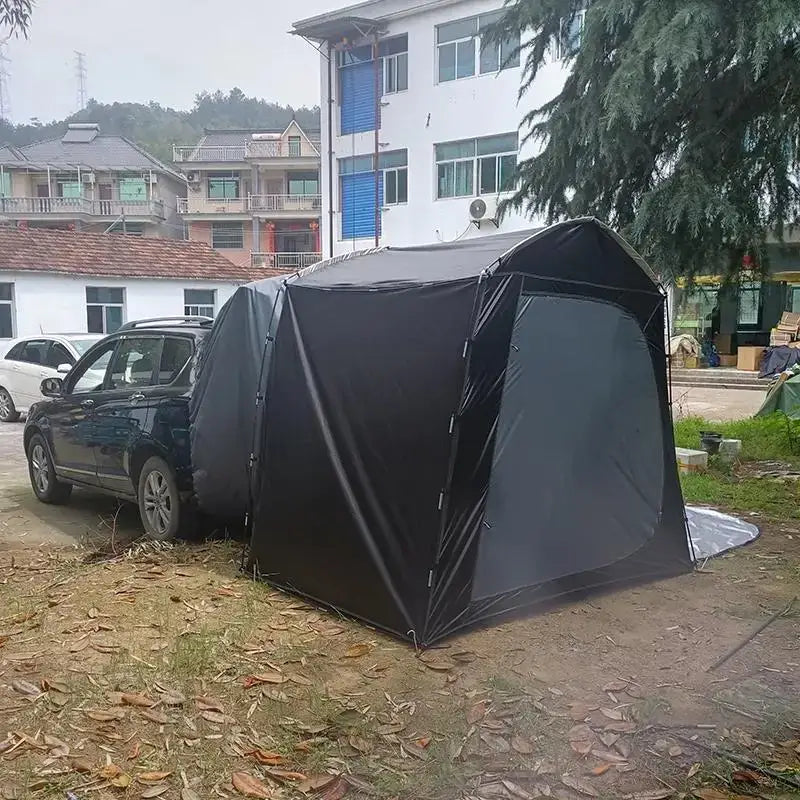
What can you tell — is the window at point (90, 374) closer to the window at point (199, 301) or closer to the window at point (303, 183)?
the window at point (199, 301)

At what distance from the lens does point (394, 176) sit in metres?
25.5

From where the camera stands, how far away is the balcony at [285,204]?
43.5 meters

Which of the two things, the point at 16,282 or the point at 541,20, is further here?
the point at 16,282

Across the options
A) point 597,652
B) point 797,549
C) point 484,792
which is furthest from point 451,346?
point 797,549

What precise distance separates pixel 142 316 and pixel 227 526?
699 inches

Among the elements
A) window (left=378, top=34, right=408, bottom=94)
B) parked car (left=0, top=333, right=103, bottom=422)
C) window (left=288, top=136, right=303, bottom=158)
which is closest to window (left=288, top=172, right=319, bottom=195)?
window (left=288, top=136, right=303, bottom=158)

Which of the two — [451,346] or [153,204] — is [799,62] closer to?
[451,346]

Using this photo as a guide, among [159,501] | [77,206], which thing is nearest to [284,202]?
[77,206]

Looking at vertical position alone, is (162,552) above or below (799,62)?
below

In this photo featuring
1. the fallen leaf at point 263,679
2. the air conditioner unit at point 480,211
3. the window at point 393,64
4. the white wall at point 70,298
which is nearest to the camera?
the fallen leaf at point 263,679

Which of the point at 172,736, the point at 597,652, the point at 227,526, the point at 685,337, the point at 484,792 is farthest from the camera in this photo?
the point at 685,337

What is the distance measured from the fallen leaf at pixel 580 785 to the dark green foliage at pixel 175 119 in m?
57.3

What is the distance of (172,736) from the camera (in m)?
3.32

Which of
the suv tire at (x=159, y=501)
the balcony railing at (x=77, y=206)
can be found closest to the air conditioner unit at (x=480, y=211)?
the suv tire at (x=159, y=501)
